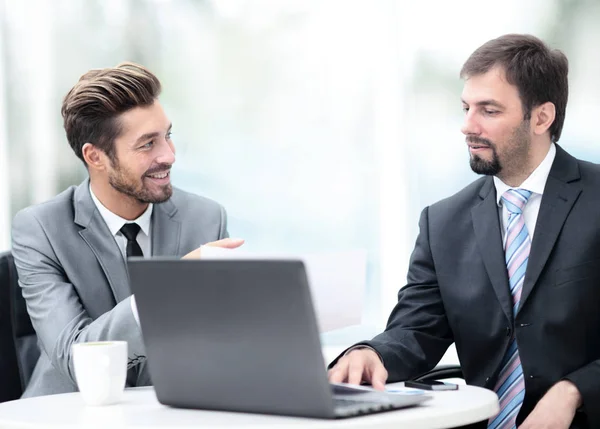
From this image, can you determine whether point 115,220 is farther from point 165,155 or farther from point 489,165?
point 489,165

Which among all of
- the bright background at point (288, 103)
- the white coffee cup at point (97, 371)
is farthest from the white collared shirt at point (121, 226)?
the bright background at point (288, 103)

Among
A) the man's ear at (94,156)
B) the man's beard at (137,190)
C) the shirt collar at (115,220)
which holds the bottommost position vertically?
the shirt collar at (115,220)

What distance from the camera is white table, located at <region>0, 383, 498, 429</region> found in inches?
52.9

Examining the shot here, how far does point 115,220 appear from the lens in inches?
99.0

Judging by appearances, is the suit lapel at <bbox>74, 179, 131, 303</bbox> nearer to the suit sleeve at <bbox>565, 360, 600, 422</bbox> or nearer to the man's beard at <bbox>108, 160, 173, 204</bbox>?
the man's beard at <bbox>108, 160, 173, 204</bbox>

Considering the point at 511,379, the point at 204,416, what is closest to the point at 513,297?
the point at 511,379

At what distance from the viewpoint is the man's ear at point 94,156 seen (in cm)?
263

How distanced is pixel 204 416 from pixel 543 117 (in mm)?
1424

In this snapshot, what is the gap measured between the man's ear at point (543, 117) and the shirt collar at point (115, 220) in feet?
3.75

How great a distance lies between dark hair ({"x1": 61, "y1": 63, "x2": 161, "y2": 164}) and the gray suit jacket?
17cm

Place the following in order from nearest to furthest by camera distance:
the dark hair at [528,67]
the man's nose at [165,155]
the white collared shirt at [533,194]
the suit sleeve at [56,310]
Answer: the suit sleeve at [56,310] → the white collared shirt at [533,194] → the dark hair at [528,67] → the man's nose at [165,155]

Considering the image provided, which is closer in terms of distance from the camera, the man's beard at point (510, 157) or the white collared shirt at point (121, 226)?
the man's beard at point (510, 157)

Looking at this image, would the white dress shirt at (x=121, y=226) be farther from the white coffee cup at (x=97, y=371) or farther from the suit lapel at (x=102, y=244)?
the white coffee cup at (x=97, y=371)

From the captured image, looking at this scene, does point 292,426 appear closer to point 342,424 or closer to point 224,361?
point 342,424
